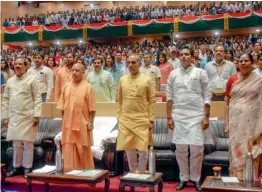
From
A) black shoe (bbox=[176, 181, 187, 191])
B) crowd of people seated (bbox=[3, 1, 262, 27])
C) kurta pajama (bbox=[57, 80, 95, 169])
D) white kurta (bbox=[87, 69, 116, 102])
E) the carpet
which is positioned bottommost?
the carpet

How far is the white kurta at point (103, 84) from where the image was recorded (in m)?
5.50

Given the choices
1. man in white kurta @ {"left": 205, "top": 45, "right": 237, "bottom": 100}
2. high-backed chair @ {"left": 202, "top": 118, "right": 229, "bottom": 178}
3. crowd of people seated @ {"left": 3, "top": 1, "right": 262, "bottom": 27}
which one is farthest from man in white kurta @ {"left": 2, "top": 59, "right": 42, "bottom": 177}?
crowd of people seated @ {"left": 3, "top": 1, "right": 262, "bottom": 27}

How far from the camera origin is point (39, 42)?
1992 centimetres

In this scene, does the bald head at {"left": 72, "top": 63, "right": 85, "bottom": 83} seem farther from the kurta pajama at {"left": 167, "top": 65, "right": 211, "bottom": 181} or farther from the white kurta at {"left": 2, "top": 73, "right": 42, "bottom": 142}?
the kurta pajama at {"left": 167, "top": 65, "right": 211, "bottom": 181}

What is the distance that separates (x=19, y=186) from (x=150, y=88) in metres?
1.77

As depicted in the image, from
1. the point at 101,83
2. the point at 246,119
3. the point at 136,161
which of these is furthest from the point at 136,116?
the point at 101,83

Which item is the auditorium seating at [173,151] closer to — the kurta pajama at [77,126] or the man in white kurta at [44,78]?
the kurta pajama at [77,126]

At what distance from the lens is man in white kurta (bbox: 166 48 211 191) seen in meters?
3.68

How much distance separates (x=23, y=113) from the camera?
4.27 m

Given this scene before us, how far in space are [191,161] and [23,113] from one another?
192 cm

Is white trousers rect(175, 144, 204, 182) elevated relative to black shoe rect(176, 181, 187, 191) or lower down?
elevated

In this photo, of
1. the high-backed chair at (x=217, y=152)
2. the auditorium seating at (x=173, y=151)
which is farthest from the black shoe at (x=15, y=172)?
the high-backed chair at (x=217, y=152)

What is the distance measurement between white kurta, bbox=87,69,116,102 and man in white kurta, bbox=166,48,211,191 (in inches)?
73.9

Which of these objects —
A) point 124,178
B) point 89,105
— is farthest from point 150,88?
point 124,178
